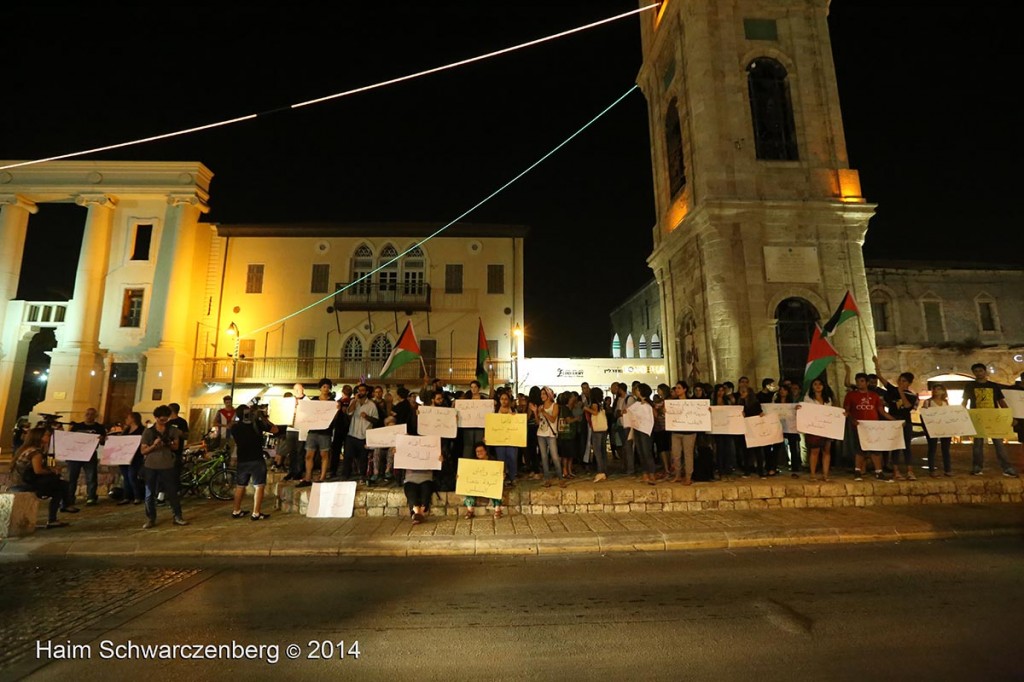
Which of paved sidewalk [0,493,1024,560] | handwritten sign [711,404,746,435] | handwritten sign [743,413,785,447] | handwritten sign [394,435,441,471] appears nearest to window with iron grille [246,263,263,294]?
paved sidewalk [0,493,1024,560]

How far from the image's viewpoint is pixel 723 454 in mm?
10227

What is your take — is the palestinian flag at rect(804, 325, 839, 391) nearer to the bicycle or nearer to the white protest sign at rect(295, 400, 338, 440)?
the white protest sign at rect(295, 400, 338, 440)

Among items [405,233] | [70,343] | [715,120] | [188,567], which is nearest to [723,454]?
[188,567]

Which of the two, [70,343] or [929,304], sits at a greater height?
[929,304]

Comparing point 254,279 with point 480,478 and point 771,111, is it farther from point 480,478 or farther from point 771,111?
point 771,111

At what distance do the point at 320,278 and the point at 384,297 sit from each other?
4.07m

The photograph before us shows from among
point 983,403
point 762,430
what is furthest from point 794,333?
point 762,430

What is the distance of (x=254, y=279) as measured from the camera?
2788cm

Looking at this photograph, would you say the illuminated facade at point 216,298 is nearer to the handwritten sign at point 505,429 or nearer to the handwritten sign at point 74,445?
the handwritten sign at point 74,445

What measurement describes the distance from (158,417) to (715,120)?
16493 mm

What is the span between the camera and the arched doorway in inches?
558

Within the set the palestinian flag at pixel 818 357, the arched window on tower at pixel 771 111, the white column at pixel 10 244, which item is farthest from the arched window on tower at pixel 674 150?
the white column at pixel 10 244

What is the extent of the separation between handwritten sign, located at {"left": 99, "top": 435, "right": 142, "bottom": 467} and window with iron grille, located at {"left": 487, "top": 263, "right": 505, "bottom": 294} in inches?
778

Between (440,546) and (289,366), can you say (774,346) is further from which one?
(289,366)
